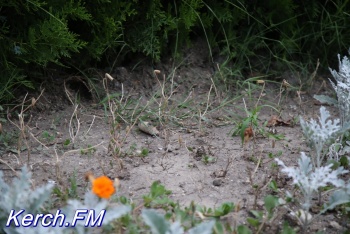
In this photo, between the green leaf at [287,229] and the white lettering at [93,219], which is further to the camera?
the green leaf at [287,229]

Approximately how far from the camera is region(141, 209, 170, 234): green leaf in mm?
2307

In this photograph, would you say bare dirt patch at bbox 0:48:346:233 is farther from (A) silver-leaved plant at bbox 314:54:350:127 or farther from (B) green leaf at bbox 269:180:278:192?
(A) silver-leaved plant at bbox 314:54:350:127

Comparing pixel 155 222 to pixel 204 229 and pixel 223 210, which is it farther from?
pixel 223 210

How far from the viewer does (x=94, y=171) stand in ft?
10.4

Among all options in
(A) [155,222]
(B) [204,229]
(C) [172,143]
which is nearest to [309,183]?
(B) [204,229]

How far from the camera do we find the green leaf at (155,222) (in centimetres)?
231

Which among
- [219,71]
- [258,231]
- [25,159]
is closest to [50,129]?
[25,159]

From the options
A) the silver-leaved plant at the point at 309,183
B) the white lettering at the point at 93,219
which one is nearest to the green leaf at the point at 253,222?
the silver-leaved plant at the point at 309,183

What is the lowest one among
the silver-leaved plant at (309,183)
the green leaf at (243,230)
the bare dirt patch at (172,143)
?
the bare dirt patch at (172,143)

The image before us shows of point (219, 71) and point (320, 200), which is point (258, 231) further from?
point (219, 71)

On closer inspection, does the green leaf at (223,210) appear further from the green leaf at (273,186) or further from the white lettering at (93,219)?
the white lettering at (93,219)

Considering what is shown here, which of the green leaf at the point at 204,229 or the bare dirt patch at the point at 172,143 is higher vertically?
the green leaf at the point at 204,229

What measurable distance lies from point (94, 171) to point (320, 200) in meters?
1.18

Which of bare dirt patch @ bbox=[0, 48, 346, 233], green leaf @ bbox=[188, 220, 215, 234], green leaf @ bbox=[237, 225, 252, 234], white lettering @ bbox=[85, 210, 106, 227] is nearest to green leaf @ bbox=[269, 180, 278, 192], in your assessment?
bare dirt patch @ bbox=[0, 48, 346, 233]
